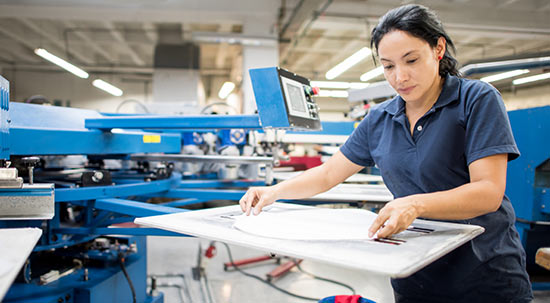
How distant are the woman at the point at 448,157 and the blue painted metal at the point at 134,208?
380mm

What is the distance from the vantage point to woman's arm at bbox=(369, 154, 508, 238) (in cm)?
75

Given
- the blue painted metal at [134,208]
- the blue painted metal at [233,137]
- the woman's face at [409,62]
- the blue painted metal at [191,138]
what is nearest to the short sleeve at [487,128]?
the woman's face at [409,62]

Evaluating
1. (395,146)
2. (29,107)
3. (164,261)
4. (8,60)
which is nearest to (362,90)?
(395,146)

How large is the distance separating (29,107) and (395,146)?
154 cm

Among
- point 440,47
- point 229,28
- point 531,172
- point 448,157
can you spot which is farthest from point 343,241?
point 229,28

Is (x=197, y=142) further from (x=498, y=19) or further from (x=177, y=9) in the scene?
(x=498, y=19)

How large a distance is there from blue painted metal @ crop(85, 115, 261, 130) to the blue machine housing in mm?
1899

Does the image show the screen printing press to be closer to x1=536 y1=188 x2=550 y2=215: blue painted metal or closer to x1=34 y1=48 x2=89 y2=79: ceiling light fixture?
x1=536 y1=188 x2=550 y2=215: blue painted metal

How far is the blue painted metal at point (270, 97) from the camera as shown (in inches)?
50.8

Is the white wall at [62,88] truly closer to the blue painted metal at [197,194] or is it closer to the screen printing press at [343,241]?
the blue painted metal at [197,194]

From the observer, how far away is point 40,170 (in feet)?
7.25

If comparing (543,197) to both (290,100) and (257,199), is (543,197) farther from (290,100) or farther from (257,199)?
(257,199)

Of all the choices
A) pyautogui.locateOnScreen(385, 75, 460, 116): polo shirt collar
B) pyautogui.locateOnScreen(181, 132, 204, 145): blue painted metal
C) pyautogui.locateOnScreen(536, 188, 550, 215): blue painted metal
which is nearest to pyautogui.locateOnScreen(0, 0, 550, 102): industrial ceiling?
pyautogui.locateOnScreen(536, 188, 550, 215): blue painted metal

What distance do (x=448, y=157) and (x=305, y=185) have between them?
44cm
